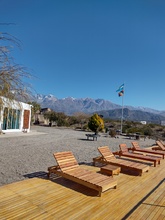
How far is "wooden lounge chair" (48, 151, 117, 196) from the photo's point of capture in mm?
4312

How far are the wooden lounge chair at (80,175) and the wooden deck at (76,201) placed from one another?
0.61 ft

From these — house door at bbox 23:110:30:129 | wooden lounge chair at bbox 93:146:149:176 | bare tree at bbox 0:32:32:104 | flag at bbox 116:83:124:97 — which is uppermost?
flag at bbox 116:83:124:97

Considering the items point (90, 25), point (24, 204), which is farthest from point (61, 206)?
point (90, 25)

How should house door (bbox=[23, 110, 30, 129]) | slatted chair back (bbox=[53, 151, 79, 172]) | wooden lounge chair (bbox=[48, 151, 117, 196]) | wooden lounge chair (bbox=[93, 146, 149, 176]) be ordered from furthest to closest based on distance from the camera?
1. house door (bbox=[23, 110, 30, 129])
2. wooden lounge chair (bbox=[93, 146, 149, 176])
3. slatted chair back (bbox=[53, 151, 79, 172])
4. wooden lounge chair (bbox=[48, 151, 117, 196])

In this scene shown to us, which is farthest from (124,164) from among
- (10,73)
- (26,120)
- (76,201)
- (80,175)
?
(26,120)

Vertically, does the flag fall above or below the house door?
above

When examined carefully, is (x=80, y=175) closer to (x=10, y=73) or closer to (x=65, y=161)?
(x=65, y=161)

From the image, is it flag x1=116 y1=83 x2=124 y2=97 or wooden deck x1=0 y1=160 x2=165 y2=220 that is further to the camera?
flag x1=116 y1=83 x2=124 y2=97

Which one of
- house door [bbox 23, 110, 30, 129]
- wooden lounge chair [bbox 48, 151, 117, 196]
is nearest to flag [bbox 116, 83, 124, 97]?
house door [bbox 23, 110, 30, 129]

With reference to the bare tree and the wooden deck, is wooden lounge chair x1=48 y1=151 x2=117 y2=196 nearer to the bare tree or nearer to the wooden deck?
the wooden deck

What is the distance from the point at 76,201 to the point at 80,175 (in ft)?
3.15

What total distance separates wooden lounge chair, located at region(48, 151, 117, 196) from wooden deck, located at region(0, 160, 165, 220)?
19cm

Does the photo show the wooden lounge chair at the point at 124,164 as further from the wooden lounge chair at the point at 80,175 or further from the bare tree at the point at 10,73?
the bare tree at the point at 10,73

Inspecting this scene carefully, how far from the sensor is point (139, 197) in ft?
14.1
